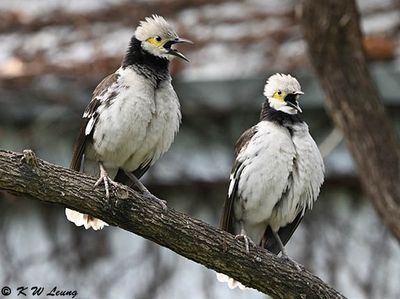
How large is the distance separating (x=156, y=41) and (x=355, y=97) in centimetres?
196

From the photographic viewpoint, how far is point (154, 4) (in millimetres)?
12352

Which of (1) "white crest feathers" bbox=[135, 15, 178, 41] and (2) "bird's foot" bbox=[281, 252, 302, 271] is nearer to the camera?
(2) "bird's foot" bbox=[281, 252, 302, 271]

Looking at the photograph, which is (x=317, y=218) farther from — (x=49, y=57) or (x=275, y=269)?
(x=275, y=269)

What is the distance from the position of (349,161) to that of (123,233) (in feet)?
8.12

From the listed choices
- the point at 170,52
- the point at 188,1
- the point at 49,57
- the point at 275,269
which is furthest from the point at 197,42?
the point at 275,269

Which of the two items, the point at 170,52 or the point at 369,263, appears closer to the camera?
the point at 170,52

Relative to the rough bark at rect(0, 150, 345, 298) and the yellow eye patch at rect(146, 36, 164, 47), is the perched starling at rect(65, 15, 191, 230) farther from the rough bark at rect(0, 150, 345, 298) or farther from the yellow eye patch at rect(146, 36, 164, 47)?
the rough bark at rect(0, 150, 345, 298)

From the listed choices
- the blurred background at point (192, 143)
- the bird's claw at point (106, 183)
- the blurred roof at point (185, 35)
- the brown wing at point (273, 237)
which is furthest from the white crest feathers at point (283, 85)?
the blurred roof at point (185, 35)

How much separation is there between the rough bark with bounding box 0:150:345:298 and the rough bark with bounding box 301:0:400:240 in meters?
1.84

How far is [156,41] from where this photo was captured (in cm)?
772

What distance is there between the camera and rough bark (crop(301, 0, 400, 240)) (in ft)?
29.1
